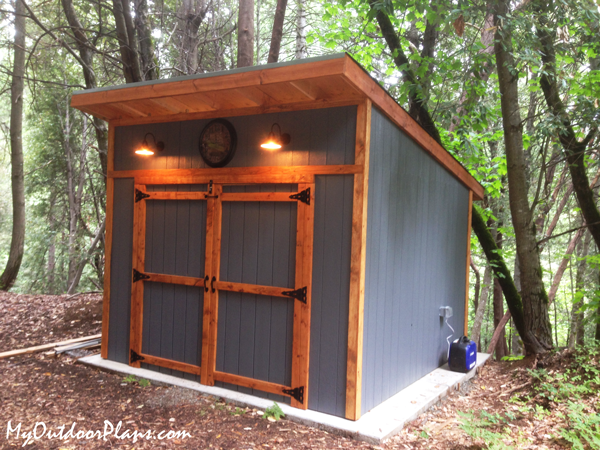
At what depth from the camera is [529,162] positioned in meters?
7.44

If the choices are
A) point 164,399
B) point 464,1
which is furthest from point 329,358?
point 464,1

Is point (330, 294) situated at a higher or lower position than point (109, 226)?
lower

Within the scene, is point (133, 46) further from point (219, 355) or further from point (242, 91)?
point (219, 355)

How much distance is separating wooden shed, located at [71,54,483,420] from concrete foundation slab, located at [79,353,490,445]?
85mm

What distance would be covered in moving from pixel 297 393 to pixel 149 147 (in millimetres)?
2788

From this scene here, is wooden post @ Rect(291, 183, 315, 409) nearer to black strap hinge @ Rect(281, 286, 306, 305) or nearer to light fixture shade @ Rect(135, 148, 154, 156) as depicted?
black strap hinge @ Rect(281, 286, 306, 305)

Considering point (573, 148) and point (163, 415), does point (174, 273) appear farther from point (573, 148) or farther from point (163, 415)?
point (573, 148)

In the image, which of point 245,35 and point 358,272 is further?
point 245,35

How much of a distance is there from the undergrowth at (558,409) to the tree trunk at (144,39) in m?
6.15

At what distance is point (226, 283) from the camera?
3926mm

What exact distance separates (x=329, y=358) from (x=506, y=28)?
155 inches

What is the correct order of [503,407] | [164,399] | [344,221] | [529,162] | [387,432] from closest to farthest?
[387,432], [344,221], [164,399], [503,407], [529,162]

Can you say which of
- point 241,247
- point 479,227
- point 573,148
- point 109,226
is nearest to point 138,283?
point 109,226

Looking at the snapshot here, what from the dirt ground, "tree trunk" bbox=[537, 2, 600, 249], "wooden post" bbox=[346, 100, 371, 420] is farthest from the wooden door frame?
"tree trunk" bbox=[537, 2, 600, 249]
